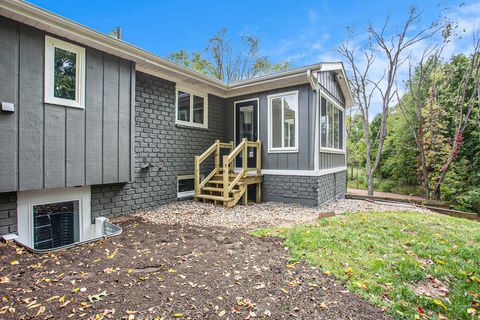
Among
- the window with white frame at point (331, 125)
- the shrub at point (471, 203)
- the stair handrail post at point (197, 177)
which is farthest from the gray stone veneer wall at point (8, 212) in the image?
the shrub at point (471, 203)

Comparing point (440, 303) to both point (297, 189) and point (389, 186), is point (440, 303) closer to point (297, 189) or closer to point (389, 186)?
point (297, 189)

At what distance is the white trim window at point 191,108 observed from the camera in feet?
22.6

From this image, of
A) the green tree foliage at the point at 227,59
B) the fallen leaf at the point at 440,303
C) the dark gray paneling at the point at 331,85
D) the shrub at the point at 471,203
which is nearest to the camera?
the fallen leaf at the point at 440,303

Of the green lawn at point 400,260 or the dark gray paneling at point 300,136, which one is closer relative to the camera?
the green lawn at point 400,260

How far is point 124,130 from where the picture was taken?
5129 mm

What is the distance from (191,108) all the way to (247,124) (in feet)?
6.09

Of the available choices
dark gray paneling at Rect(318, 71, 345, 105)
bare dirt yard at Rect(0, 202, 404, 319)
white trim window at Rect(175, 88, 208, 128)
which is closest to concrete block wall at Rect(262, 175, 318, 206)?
white trim window at Rect(175, 88, 208, 128)

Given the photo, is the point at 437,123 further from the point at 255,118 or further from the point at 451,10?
the point at 255,118

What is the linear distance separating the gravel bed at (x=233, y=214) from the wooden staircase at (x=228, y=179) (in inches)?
10.4

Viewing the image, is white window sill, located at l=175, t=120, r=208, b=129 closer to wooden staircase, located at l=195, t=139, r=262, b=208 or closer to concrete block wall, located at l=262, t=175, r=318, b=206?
wooden staircase, located at l=195, t=139, r=262, b=208

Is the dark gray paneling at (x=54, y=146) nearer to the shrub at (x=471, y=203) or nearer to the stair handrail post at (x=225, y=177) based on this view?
the stair handrail post at (x=225, y=177)

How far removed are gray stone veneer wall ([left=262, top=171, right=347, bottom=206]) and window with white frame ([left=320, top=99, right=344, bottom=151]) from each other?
3.79ft

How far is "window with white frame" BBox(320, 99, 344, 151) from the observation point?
7.51 m

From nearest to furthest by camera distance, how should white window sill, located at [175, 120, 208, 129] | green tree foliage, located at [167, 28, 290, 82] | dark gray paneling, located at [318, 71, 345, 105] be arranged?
white window sill, located at [175, 120, 208, 129] → dark gray paneling, located at [318, 71, 345, 105] → green tree foliage, located at [167, 28, 290, 82]
